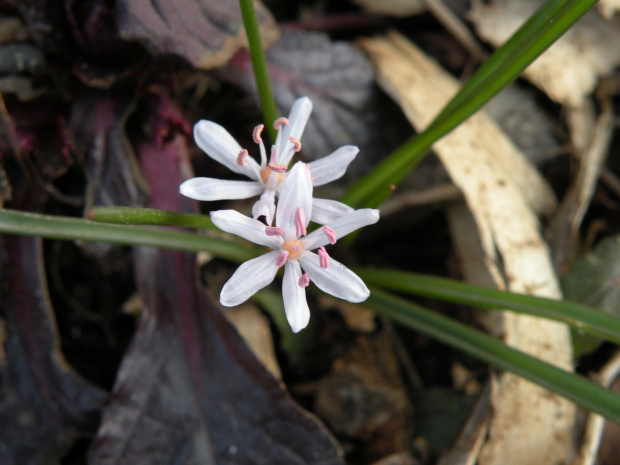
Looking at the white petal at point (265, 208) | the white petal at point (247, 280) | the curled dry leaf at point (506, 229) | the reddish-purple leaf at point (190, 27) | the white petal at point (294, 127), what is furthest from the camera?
the curled dry leaf at point (506, 229)

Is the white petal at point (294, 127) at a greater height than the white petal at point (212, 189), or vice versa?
the white petal at point (294, 127)

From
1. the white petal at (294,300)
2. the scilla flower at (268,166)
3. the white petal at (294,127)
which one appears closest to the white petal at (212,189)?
the scilla flower at (268,166)

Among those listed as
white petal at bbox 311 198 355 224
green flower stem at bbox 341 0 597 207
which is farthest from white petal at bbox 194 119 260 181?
green flower stem at bbox 341 0 597 207

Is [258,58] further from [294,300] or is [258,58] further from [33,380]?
[33,380]

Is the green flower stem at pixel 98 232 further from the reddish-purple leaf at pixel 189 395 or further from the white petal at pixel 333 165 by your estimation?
the white petal at pixel 333 165

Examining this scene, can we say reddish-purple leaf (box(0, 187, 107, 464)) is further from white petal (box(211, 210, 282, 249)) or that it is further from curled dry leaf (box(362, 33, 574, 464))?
curled dry leaf (box(362, 33, 574, 464))

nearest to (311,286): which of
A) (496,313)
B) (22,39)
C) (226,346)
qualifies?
(226,346)
